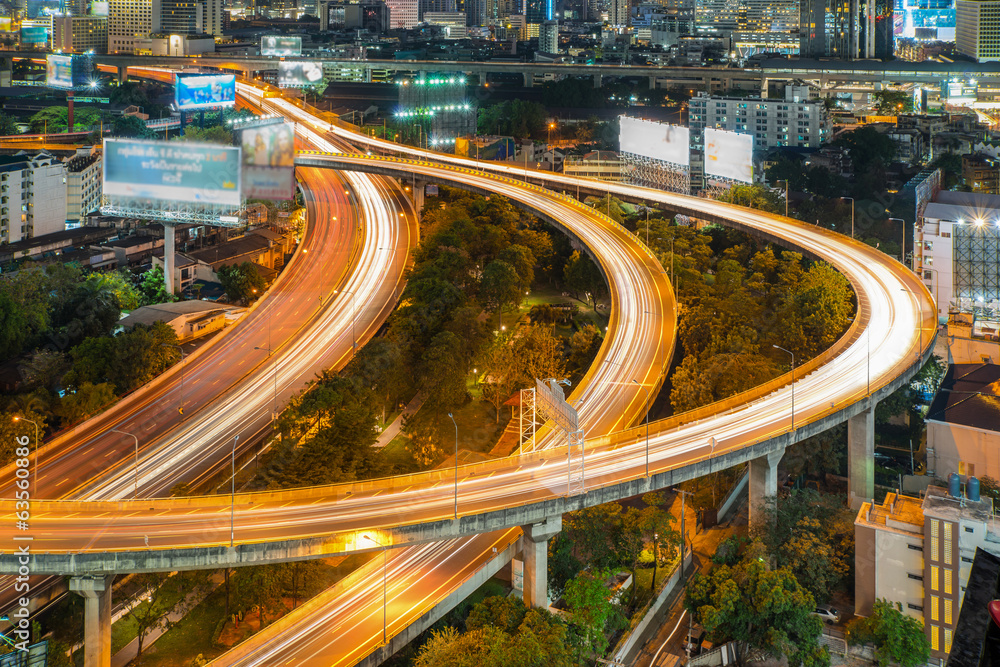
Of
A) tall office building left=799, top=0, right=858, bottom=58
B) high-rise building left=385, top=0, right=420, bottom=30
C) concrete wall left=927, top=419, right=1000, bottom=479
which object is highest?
high-rise building left=385, top=0, right=420, bottom=30

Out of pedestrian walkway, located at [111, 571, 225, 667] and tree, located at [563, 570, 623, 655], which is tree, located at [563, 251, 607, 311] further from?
pedestrian walkway, located at [111, 571, 225, 667]

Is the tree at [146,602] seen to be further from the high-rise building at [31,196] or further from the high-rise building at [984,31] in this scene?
the high-rise building at [984,31]

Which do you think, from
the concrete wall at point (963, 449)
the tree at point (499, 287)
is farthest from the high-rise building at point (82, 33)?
the concrete wall at point (963, 449)

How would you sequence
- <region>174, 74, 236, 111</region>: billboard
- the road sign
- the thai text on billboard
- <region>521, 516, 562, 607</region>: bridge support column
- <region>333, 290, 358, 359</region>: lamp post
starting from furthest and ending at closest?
1. the thai text on billboard
2. <region>174, 74, 236, 111</region>: billboard
3. <region>333, 290, 358, 359</region>: lamp post
4. the road sign
5. <region>521, 516, 562, 607</region>: bridge support column

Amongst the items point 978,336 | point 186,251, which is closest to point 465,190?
point 186,251

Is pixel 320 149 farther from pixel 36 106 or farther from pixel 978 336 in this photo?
pixel 978 336

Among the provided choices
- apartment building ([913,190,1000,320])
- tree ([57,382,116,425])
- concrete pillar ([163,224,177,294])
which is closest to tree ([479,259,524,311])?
concrete pillar ([163,224,177,294])
